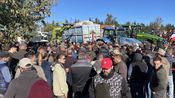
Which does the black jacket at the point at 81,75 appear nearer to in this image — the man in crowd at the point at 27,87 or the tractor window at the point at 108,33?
the man in crowd at the point at 27,87

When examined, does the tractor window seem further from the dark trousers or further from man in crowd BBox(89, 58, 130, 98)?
man in crowd BBox(89, 58, 130, 98)

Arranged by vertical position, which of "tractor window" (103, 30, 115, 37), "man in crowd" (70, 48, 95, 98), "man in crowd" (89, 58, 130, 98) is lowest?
"tractor window" (103, 30, 115, 37)

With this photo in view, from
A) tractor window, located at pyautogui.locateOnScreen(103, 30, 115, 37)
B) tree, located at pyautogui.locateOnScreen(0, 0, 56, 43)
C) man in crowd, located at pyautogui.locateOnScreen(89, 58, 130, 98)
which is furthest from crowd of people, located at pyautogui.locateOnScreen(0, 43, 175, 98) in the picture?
tractor window, located at pyautogui.locateOnScreen(103, 30, 115, 37)

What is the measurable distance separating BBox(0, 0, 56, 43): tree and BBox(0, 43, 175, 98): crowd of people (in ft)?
15.4

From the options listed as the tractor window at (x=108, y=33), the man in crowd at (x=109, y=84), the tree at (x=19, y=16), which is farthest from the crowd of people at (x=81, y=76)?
the tractor window at (x=108, y=33)

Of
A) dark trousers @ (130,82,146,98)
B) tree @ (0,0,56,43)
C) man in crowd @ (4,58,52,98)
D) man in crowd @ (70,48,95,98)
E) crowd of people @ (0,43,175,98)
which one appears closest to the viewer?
man in crowd @ (4,58,52,98)

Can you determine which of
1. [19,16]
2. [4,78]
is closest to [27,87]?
[4,78]

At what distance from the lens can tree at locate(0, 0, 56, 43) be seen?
63.1 feet

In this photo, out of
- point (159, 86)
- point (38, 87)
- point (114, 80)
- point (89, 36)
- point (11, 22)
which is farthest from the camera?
point (89, 36)

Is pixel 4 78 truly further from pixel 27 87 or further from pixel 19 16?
pixel 19 16

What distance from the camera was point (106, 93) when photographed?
271 inches

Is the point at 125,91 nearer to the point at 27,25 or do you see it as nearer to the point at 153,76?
the point at 153,76

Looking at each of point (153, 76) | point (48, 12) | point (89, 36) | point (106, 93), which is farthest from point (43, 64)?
point (89, 36)

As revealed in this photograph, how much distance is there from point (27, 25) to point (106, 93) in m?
14.7
